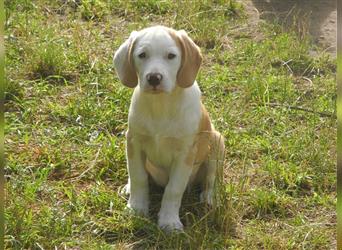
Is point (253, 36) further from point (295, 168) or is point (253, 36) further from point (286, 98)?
point (295, 168)

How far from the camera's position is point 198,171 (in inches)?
167

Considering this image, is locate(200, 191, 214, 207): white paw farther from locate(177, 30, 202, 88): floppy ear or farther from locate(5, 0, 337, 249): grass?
locate(177, 30, 202, 88): floppy ear

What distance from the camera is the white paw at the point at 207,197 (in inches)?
158

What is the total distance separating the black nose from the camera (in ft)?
11.4

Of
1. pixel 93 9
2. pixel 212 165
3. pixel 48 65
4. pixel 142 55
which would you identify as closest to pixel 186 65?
pixel 142 55

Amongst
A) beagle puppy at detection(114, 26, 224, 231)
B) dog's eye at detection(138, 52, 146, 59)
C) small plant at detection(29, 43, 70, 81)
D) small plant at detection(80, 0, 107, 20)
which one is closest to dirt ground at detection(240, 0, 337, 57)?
small plant at detection(80, 0, 107, 20)

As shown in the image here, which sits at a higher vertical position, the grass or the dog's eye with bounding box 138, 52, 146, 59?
the dog's eye with bounding box 138, 52, 146, 59

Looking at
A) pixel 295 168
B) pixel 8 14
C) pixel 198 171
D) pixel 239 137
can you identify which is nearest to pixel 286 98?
pixel 239 137

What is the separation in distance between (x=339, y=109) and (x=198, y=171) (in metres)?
3.00

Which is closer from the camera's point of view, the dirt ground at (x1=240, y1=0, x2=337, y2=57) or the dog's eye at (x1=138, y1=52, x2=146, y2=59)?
the dog's eye at (x1=138, y1=52, x2=146, y2=59)

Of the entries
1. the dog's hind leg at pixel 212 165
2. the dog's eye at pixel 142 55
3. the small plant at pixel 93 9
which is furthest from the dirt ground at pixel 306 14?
the dog's eye at pixel 142 55

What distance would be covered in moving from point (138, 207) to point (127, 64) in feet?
2.75

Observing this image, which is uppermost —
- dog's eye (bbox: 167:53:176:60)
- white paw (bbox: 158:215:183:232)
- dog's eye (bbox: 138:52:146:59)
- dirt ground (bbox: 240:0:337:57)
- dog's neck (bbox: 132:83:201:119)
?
dog's eye (bbox: 167:53:176:60)

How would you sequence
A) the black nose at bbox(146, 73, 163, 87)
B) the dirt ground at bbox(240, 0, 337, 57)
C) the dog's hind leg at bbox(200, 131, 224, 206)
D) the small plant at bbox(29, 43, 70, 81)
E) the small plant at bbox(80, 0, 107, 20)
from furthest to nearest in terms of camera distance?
the small plant at bbox(80, 0, 107, 20) < the dirt ground at bbox(240, 0, 337, 57) < the small plant at bbox(29, 43, 70, 81) < the dog's hind leg at bbox(200, 131, 224, 206) < the black nose at bbox(146, 73, 163, 87)
